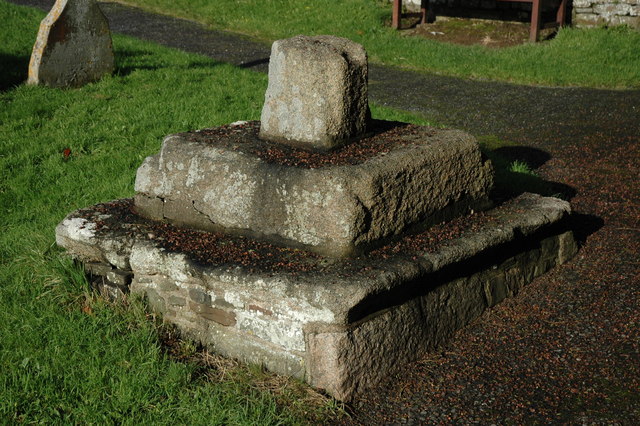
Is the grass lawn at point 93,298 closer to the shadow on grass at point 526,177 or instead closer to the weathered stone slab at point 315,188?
the shadow on grass at point 526,177

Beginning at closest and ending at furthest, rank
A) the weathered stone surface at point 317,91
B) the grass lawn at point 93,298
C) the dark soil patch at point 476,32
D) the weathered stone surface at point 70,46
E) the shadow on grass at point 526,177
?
the grass lawn at point 93,298, the weathered stone surface at point 317,91, the shadow on grass at point 526,177, the weathered stone surface at point 70,46, the dark soil patch at point 476,32

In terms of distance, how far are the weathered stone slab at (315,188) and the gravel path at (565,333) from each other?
27.8 inches

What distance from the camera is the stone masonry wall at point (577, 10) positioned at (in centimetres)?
1107

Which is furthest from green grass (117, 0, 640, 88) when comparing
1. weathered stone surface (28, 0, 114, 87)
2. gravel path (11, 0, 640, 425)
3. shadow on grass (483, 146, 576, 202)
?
weathered stone surface (28, 0, 114, 87)

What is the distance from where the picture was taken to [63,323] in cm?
416

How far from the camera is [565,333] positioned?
4.23m

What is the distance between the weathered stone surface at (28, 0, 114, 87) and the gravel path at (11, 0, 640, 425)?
163 inches

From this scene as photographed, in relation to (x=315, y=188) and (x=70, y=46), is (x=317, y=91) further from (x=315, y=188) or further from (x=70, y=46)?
(x=70, y=46)

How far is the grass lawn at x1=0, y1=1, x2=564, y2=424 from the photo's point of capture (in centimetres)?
358

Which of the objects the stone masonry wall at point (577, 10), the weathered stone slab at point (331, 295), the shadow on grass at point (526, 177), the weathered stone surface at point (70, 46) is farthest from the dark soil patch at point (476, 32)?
the weathered stone slab at point (331, 295)

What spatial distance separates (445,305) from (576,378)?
2.46 feet

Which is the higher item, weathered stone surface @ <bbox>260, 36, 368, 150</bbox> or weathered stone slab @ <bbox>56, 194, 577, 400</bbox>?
weathered stone surface @ <bbox>260, 36, 368, 150</bbox>

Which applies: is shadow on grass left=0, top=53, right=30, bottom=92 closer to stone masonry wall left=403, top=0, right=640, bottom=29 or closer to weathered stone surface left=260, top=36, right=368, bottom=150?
weathered stone surface left=260, top=36, right=368, bottom=150

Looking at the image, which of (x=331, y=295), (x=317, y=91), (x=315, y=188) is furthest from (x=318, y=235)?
(x=317, y=91)
